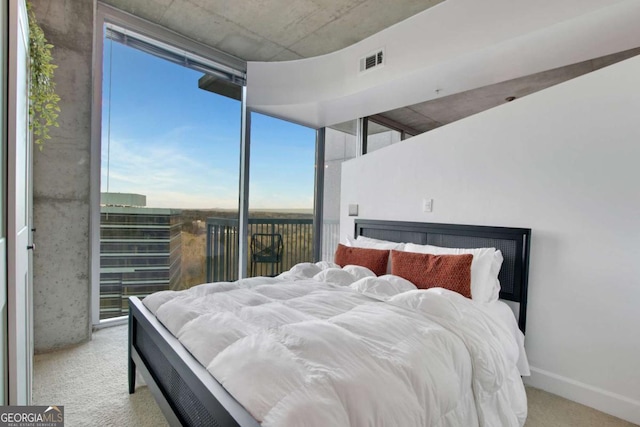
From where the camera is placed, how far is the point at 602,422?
1.97 meters

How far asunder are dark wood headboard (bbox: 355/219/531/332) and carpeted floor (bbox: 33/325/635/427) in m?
0.55

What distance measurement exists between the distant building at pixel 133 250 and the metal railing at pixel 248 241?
43 centimetres

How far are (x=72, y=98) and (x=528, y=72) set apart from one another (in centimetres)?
393

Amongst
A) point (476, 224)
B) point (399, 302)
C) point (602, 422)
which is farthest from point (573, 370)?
point (399, 302)

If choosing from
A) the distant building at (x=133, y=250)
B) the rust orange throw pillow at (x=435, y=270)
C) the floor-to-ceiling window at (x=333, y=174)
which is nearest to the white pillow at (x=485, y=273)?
the rust orange throw pillow at (x=435, y=270)

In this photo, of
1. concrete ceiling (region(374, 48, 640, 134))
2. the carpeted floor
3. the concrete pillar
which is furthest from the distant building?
concrete ceiling (region(374, 48, 640, 134))

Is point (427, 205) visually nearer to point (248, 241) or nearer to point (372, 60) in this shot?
point (372, 60)

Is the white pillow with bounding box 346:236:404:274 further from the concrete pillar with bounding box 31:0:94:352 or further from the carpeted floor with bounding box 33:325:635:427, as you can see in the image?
the concrete pillar with bounding box 31:0:94:352

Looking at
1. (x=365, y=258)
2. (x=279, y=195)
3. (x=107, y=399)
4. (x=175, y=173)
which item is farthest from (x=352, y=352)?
(x=279, y=195)

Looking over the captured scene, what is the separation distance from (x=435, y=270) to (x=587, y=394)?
1223 mm

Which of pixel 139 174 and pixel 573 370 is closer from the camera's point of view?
pixel 573 370

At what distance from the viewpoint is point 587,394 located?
2.13m

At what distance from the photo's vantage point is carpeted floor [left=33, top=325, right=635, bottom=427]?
1.91 metres

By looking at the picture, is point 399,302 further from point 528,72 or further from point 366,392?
→ point 528,72
